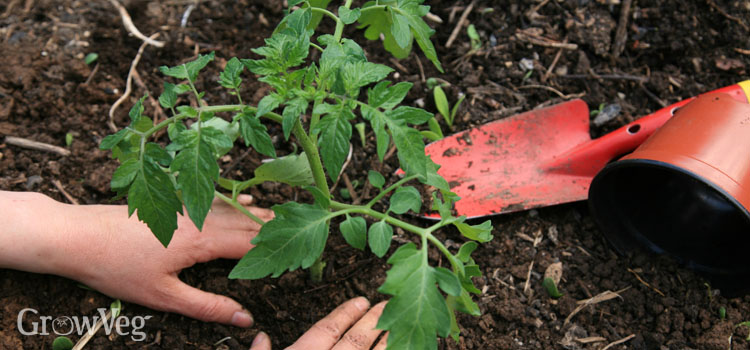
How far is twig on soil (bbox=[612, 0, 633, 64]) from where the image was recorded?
253 cm

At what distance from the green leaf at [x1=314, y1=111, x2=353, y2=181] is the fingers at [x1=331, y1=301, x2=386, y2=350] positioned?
74 cm

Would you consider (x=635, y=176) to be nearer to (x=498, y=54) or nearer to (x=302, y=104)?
(x=498, y=54)

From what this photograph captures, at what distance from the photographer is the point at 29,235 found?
1.72 meters

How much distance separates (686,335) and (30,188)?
2.38 meters

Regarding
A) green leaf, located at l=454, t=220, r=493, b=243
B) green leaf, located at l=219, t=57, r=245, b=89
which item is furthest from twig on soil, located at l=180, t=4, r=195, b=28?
green leaf, located at l=454, t=220, r=493, b=243

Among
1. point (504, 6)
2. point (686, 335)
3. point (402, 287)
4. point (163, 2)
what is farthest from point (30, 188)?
point (686, 335)

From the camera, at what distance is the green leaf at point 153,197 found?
123 centimetres

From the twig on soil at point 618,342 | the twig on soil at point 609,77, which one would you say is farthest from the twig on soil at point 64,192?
the twig on soil at point 609,77

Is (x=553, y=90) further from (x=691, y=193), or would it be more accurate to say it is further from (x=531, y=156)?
(x=691, y=193)

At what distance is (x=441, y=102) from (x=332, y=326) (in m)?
1.02

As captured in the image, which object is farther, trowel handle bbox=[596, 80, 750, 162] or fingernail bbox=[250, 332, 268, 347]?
trowel handle bbox=[596, 80, 750, 162]

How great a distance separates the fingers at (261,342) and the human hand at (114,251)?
0.07m

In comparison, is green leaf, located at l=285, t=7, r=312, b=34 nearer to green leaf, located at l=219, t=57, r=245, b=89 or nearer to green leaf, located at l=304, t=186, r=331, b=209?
green leaf, located at l=219, t=57, r=245, b=89

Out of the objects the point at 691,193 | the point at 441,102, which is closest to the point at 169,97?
the point at 441,102
